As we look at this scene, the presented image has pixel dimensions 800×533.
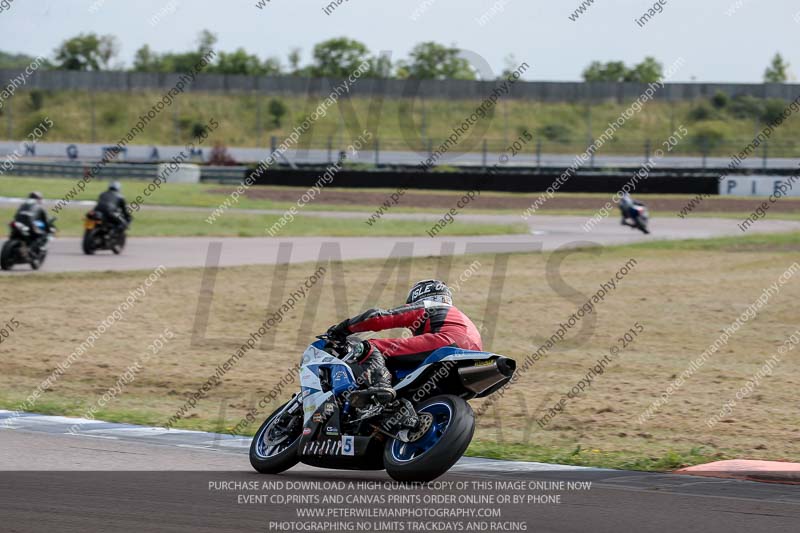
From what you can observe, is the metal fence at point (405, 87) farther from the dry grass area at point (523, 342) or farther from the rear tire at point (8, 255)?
the rear tire at point (8, 255)

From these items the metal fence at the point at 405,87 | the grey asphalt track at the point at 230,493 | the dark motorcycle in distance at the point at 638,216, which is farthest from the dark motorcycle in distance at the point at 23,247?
the metal fence at the point at 405,87

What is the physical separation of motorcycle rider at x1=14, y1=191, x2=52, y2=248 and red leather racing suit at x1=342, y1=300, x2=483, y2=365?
51.6 feet

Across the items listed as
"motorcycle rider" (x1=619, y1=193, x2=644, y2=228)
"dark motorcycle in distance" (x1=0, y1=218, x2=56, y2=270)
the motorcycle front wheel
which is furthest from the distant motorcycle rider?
"motorcycle rider" (x1=619, y1=193, x2=644, y2=228)

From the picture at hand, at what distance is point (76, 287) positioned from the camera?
65.1 ft

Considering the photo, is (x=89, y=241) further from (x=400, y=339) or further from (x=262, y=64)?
(x=262, y=64)

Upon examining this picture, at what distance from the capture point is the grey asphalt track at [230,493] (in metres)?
6.39

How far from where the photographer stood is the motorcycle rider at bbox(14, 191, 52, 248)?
22.0m

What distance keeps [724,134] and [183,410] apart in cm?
6391

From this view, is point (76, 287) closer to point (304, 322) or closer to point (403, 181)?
point (304, 322)

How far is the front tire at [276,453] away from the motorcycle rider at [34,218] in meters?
15.1

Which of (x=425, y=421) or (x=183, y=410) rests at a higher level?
(x=425, y=421)

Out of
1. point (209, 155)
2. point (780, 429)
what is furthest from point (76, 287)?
point (209, 155)

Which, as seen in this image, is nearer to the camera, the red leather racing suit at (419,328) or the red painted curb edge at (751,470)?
the red leather racing suit at (419,328)

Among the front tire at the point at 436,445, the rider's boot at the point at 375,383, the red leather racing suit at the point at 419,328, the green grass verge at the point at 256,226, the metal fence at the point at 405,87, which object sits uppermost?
the metal fence at the point at 405,87
